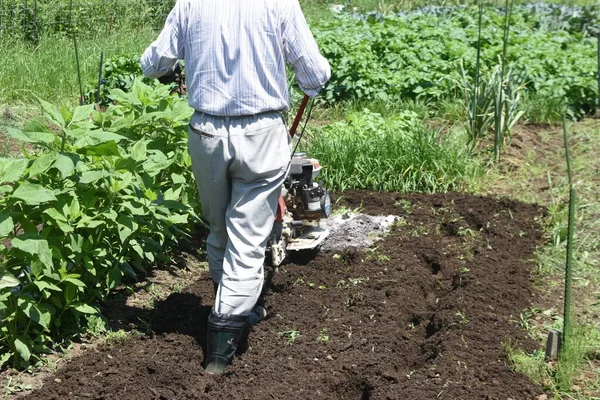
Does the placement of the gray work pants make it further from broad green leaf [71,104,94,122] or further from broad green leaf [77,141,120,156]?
broad green leaf [71,104,94,122]

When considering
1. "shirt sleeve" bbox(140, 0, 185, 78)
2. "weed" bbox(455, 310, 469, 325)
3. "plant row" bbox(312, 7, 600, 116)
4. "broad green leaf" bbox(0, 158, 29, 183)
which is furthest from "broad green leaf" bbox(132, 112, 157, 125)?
"plant row" bbox(312, 7, 600, 116)

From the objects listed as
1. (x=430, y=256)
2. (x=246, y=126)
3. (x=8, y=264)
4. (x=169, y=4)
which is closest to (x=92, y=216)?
(x=8, y=264)

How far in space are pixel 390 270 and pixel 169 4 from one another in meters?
8.02

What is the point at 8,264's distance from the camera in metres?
4.55

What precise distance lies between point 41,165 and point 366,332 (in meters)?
2.00

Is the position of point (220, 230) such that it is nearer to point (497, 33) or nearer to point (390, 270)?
point (390, 270)

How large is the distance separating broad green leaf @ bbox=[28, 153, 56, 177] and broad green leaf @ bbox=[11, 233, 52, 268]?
0.33m

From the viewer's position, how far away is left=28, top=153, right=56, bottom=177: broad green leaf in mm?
4496

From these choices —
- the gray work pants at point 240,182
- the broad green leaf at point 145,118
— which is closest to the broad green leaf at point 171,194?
the broad green leaf at point 145,118

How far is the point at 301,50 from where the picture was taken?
4.67 meters

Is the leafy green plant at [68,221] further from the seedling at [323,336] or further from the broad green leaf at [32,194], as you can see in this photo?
the seedling at [323,336]

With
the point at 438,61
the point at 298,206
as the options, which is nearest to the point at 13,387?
the point at 298,206

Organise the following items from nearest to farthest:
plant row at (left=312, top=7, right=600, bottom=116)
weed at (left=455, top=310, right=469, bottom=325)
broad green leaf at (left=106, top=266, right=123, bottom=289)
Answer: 1. broad green leaf at (left=106, top=266, right=123, bottom=289)
2. weed at (left=455, top=310, right=469, bottom=325)
3. plant row at (left=312, top=7, right=600, bottom=116)

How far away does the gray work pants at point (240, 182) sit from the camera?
4605 mm
